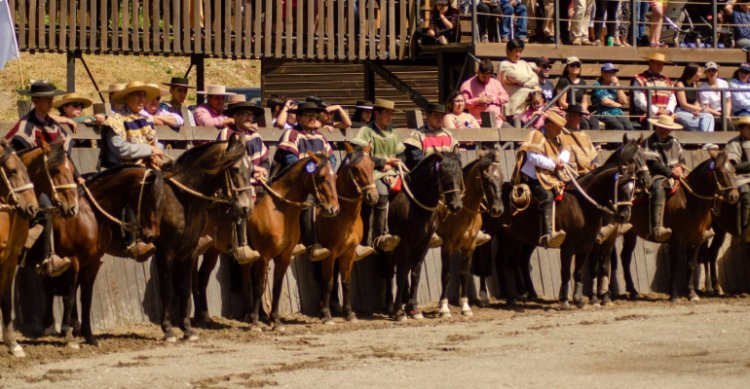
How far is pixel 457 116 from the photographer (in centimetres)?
2116

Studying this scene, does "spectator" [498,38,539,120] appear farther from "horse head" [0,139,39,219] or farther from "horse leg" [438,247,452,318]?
"horse head" [0,139,39,219]

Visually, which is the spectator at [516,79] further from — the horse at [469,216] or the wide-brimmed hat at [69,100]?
the wide-brimmed hat at [69,100]

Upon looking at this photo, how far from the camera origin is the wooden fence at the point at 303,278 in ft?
57.3

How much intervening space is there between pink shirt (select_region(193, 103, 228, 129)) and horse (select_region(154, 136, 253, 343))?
→ 6.42 ft

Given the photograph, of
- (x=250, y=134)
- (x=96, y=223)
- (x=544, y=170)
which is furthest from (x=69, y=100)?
(x=544, y=170)

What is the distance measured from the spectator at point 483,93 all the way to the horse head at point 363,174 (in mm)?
4039

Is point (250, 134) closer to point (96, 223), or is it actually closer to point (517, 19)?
point (96, 223)

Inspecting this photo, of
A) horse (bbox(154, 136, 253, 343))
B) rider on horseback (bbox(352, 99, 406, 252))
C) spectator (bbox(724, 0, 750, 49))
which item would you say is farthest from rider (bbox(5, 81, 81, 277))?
spectator (bbox(724, 0, 750, 49))

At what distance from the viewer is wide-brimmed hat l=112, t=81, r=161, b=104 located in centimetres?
1688

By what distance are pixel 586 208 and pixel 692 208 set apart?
2155mm

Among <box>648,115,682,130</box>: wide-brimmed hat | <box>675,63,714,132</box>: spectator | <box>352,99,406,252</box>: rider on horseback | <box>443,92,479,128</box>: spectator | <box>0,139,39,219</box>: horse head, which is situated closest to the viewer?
<box>0,139,39,219</box>: horse head

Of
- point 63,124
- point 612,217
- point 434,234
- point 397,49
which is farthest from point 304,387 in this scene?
point 397,49

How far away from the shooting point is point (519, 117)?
22.1 m

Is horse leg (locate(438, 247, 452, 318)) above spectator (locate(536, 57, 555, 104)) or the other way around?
the other way around
